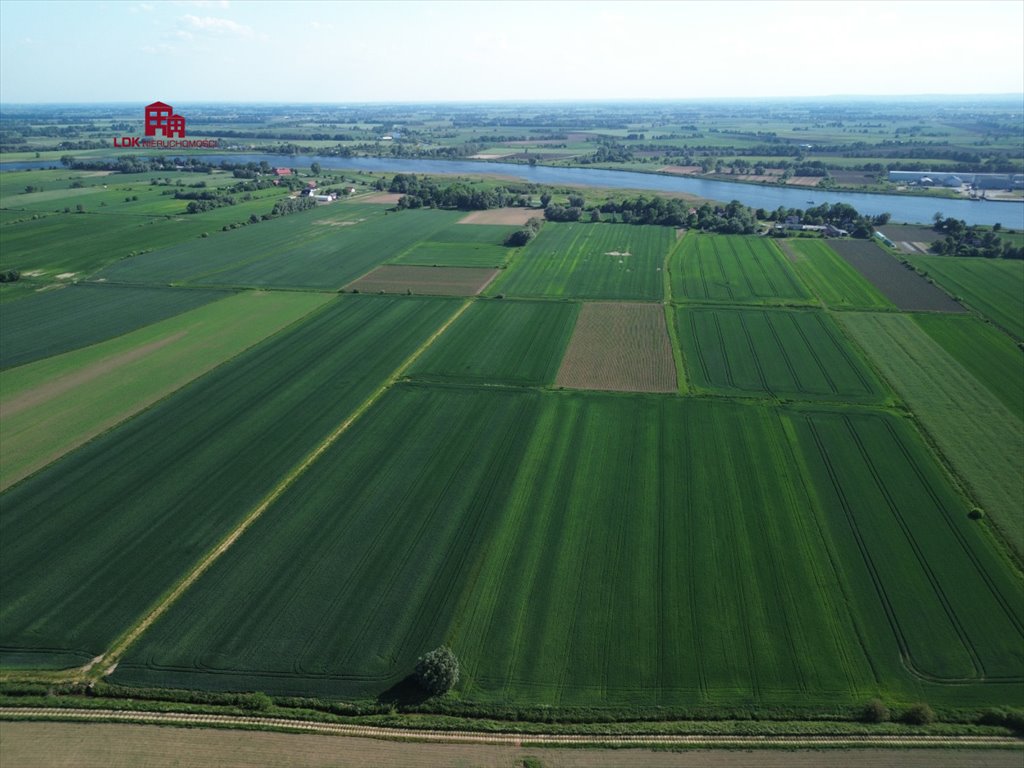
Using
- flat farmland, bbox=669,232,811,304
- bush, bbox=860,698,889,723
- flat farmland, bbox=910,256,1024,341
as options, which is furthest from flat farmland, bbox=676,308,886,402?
bush, bbox=860,698,889,723

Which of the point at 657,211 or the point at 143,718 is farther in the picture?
the point at 657,211

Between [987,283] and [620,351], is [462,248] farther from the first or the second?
[987,283]

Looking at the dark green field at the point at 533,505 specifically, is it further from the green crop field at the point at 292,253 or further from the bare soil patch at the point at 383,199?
the bare soil patch at the point at 383,199

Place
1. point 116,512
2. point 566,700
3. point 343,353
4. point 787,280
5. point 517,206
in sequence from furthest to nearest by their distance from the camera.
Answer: point 517,206, point 787,280, point 343,353, point 116,512, point 566,700

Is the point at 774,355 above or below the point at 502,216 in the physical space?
below

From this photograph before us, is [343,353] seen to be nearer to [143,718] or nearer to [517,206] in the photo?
[143,718]

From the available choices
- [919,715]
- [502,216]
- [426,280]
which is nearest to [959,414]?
[919,715]

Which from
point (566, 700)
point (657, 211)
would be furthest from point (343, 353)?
point (657, 211)
